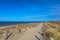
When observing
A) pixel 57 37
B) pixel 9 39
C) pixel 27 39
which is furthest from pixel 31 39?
pixel 57 37

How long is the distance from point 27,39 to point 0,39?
6.00ft

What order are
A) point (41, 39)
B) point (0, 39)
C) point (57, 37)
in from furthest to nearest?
1. point (57, 37)
2. point (0, 39)
3. point (41, 39)

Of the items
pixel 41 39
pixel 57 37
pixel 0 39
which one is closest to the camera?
pixel 41 39

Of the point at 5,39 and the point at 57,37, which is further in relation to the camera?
the point at 57,37

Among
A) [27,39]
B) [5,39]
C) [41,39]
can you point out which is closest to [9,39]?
[5,39]

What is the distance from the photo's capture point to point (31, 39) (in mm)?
10953

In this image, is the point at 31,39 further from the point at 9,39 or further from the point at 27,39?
the point at 9,39

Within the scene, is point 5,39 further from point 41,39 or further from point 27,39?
point 41,39

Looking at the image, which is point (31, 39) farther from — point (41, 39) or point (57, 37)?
point (57, 37)

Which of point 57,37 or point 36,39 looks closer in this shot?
point 36,39

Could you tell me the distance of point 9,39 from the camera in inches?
442

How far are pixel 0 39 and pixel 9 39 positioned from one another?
726 millimetres

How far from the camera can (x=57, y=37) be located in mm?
13734

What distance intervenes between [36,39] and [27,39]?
0.57 metres
